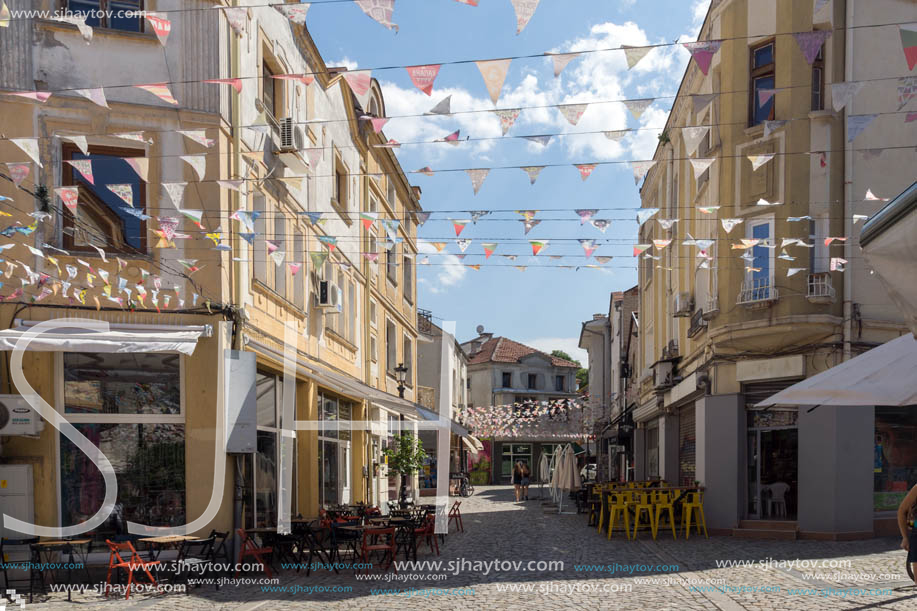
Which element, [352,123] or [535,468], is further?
[535,468]

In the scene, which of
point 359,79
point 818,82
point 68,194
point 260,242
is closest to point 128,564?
point 68,194

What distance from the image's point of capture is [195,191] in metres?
12.5

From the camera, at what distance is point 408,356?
30828 millimetres

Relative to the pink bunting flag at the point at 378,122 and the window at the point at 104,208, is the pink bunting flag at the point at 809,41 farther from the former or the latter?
the window at the point at 104,208

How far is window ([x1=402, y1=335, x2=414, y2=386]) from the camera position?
99.2 feet

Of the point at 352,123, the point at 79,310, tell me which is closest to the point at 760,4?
the point at 352,123

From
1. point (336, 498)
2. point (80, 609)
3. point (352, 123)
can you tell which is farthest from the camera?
point (352, 123)

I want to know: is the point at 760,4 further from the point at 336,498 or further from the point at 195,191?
the point at 336,498

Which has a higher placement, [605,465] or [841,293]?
[841,293]

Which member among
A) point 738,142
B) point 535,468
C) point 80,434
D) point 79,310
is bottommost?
point 535,468

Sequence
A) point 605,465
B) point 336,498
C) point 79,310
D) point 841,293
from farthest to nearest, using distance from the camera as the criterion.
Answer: point 605,465 → point 336,498 → point 841,293 → point 79,310

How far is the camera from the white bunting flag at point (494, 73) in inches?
307

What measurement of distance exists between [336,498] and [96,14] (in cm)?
1209

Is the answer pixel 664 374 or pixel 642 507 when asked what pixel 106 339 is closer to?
pixel 642 507
